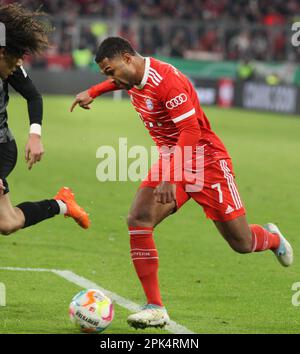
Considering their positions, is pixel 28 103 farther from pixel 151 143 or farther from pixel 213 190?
pixel 151 143

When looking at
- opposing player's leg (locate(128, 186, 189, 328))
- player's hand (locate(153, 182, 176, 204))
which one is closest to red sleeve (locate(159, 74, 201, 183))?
player's hand (locate(153, 182, 176, 204))

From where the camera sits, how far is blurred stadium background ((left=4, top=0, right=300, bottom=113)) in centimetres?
3112

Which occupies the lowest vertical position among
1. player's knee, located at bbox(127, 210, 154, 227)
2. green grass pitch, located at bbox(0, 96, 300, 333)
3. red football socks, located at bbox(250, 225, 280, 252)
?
green grass pitch, located at bbox(0, 96, 300, 333)

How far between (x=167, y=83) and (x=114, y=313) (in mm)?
1650

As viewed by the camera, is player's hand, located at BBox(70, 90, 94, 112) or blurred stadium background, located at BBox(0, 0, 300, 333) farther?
player's hand, located at BBox(70, 90, 94, 112)

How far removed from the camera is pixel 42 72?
33.2 m

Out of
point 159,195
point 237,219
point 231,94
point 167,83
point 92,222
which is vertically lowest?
point 231,94

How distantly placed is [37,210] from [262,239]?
1720 mm

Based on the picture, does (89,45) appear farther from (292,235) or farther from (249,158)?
(292,235)

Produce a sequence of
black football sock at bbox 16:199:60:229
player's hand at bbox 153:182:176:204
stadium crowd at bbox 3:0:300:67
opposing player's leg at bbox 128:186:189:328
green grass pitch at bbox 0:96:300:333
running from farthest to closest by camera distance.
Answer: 1. stadium crowd at bbox 3:0:300:67
2. black football sock at bbox 16:199:60:229
3. green grass pitch at bbox 0:96:300:333
4. opposing player's leg at bbox 128:186:189:328
5. player's hand at bbox 153:182:176:204

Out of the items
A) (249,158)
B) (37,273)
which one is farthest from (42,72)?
(37,273)

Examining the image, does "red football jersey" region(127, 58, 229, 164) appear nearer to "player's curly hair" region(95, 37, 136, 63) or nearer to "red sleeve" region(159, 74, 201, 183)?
"red sleeve" region(159, 74, 201, 183)

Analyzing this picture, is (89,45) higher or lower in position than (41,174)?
lower

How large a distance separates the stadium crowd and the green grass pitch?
16.0 meters
